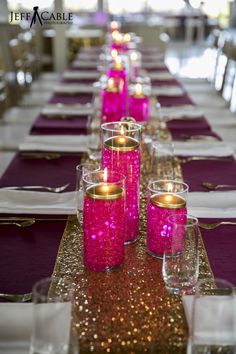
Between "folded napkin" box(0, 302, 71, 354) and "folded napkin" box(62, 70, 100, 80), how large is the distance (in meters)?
2.90

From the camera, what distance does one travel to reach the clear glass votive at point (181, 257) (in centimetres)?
112

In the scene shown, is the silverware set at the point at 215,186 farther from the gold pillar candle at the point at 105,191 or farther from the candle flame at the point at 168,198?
the gold pillar candle at the point at 105,191

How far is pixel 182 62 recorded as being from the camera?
904 centimetres

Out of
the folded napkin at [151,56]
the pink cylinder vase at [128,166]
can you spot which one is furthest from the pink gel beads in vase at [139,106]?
the folded napkin at [151,56]

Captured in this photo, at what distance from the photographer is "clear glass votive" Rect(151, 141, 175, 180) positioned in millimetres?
1824

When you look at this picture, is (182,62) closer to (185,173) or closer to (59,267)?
(185,173)

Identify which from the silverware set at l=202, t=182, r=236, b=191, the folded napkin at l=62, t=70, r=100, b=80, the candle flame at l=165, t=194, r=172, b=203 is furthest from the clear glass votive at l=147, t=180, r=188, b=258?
the folded napkin at l=62, t=70, r=100, b=80

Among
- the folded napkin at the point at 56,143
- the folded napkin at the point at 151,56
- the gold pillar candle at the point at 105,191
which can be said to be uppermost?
the folded napkin at the point at 151,56

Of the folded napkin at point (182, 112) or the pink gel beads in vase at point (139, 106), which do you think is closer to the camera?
the pink gel beads in vase at point (139, 106)

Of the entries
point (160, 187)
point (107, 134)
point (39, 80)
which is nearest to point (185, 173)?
point (107, 134)

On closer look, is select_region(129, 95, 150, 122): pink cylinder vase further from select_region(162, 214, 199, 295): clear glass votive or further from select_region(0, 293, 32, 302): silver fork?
select_region(0, 293, 32, 302): silver fork

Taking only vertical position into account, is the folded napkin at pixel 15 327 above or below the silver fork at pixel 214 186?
below

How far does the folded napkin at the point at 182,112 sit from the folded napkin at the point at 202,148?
46 centimetres

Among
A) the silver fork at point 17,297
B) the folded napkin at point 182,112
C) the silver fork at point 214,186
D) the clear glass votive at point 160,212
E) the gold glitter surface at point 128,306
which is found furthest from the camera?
the folded napkin at point 182,112
